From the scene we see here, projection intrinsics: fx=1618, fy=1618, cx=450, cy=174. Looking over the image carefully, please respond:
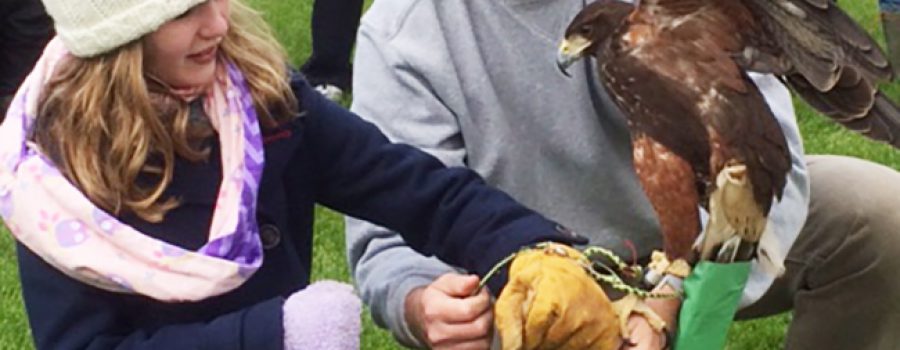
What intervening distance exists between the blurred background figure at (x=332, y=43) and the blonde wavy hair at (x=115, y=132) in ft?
11.5

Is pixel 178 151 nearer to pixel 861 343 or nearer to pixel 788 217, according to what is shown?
pixel 788 217

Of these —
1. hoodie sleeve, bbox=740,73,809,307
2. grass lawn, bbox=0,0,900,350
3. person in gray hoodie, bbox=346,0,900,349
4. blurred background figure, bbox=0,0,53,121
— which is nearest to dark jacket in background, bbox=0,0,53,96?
blurred background figure, bbox=0,0,53,121

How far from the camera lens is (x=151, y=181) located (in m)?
1.94

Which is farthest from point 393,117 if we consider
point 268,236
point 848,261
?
point 848,261

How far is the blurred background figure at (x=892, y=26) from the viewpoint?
17.4 feet

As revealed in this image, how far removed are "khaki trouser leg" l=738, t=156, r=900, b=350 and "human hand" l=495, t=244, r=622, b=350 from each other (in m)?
0.89

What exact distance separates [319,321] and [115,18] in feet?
1.41

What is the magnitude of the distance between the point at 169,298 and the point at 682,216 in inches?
23.6

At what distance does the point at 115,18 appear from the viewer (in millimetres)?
1885

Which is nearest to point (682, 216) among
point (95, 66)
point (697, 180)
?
point (697, 180)

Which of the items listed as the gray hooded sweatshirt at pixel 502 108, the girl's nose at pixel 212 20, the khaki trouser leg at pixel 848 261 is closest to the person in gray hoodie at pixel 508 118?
the gray hooded sweatshirt at pixel 502 108

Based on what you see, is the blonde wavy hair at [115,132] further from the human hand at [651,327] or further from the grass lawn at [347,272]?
the grass lawn at [347,272]

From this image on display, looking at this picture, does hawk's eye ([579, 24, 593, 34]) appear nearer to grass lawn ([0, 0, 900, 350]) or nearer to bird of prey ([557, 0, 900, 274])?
bird of prey ([557, 0, 900, 274])

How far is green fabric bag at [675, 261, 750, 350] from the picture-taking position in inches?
68.0
